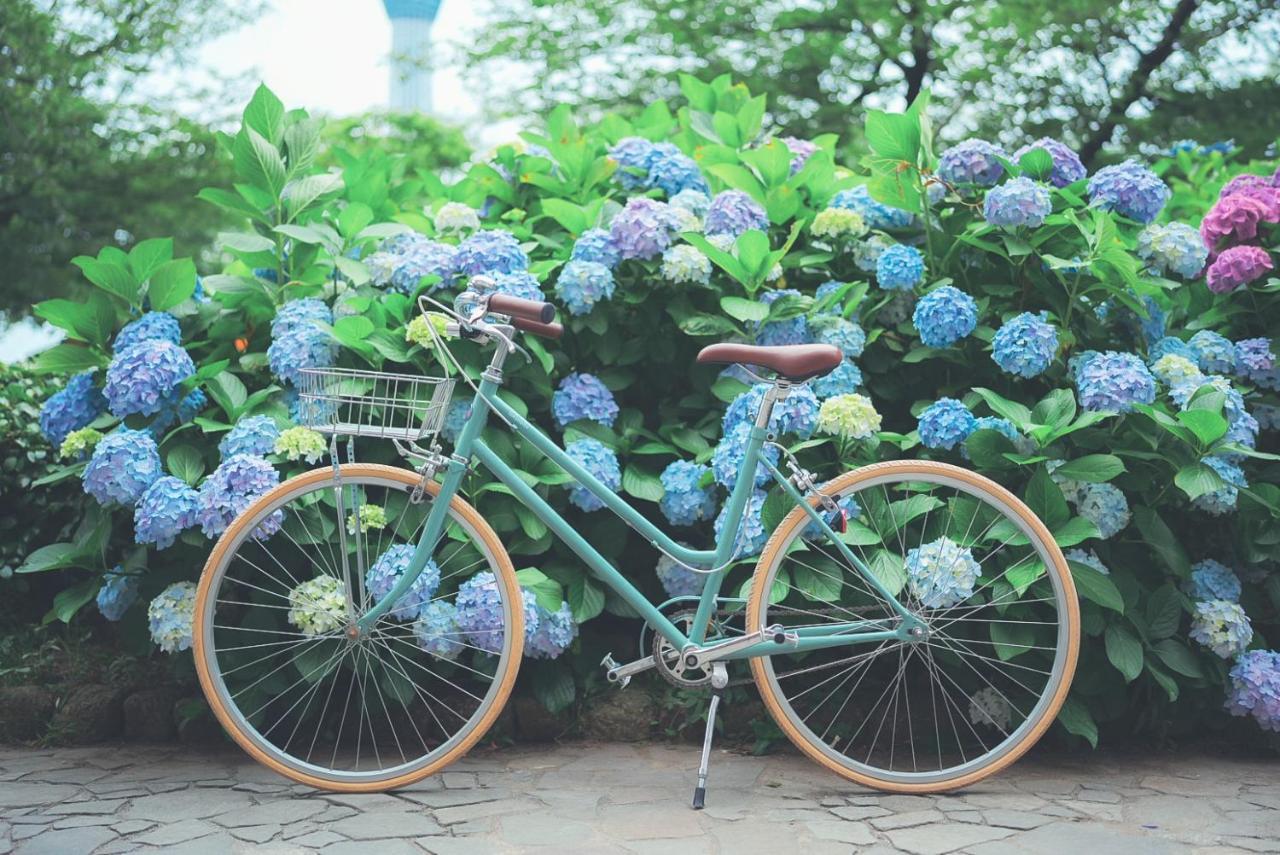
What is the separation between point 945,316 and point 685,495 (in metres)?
0.99

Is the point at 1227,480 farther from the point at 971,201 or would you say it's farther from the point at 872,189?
the point at 872,189

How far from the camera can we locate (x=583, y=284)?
3982mm

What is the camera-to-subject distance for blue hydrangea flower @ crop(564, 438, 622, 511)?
3.80 metres

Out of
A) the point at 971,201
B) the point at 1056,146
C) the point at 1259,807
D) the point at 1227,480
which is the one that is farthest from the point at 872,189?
the point at 1259,807

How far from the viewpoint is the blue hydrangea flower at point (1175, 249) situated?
160 inches

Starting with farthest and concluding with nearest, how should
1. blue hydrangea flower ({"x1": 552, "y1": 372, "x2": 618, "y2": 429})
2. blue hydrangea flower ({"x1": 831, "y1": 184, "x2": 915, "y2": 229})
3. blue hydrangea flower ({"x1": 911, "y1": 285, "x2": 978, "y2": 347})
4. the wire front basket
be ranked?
blue hydrangea flower ({"x1": 831, "y1": 184, "x2": 915, "y2": 229}) < blue hydrangea flower ({"x1": 552, "y1": 372, "x2": 618, "y2": 429}) < blue hydrangea flower ({"x1": 911, "y1": 285, "x2": 978, "y2": 347}) < the wire front basket

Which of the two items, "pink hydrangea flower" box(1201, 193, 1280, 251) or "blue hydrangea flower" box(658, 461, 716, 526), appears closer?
"blue hydrangea flower" box(658, 461, 716, 526)

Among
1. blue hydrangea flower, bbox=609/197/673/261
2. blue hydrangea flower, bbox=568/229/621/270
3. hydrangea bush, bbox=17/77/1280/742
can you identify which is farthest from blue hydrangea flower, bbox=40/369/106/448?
blue hydrangea flower, bbox=609/197/673/261

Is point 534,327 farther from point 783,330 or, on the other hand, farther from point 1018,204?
point 1018,204

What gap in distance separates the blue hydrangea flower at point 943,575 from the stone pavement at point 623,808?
0.53 m

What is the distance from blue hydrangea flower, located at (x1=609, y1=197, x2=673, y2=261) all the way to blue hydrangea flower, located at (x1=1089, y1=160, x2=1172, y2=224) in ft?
4.76

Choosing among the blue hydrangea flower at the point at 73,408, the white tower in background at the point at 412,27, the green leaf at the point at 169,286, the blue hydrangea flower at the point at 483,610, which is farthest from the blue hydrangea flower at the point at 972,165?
the white tower in background at the point at 412,27

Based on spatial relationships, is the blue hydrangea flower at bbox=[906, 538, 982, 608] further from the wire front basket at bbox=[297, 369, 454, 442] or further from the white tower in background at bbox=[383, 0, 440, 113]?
the white tower in background at bbox=[383, 0, 440, 113]

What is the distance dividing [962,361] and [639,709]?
60.8 inches
